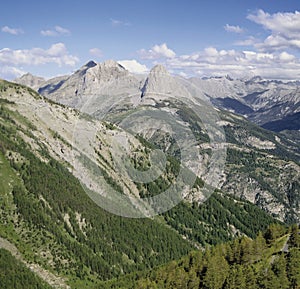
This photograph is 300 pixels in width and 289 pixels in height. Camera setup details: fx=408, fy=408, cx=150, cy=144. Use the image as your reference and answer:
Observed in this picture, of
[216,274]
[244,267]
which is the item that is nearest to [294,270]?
[244,267]

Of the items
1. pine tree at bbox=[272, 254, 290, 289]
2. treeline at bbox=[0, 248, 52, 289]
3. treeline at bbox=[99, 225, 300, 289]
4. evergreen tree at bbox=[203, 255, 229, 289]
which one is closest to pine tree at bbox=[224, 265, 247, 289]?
treeline at bbox=[99, 225, 300, 289]

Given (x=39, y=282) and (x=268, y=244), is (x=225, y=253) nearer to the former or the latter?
(x=268, y=244)

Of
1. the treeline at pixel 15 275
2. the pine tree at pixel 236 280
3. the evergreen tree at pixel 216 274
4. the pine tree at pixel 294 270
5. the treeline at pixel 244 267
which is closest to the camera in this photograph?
the pine tree at pixel 294 270

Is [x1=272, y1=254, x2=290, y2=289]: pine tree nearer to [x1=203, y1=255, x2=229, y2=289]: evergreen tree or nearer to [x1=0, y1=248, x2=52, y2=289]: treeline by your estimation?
[x1=203, y1=255, x2=229, y2=289]: evergreen tree

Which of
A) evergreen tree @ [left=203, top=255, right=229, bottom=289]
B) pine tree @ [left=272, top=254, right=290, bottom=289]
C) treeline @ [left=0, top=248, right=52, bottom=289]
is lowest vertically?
treeline @ [left=0, top=248, right=52, bottom=289]

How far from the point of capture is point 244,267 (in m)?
134

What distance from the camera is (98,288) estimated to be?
19625cm

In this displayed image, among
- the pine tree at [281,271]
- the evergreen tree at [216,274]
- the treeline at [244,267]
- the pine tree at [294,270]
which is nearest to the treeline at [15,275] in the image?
the treeline at [244,267]

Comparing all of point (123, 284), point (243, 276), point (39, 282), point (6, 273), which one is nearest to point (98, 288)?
point (123, 284)

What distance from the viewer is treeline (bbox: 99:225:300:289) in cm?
12000

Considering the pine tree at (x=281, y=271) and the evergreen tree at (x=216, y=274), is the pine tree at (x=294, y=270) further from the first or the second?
the evergreen tree at (x=216, y=274)

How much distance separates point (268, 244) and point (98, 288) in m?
85.4

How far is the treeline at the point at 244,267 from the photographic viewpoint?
120000 millimetres

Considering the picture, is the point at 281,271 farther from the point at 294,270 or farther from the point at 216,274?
the point at 216,274
